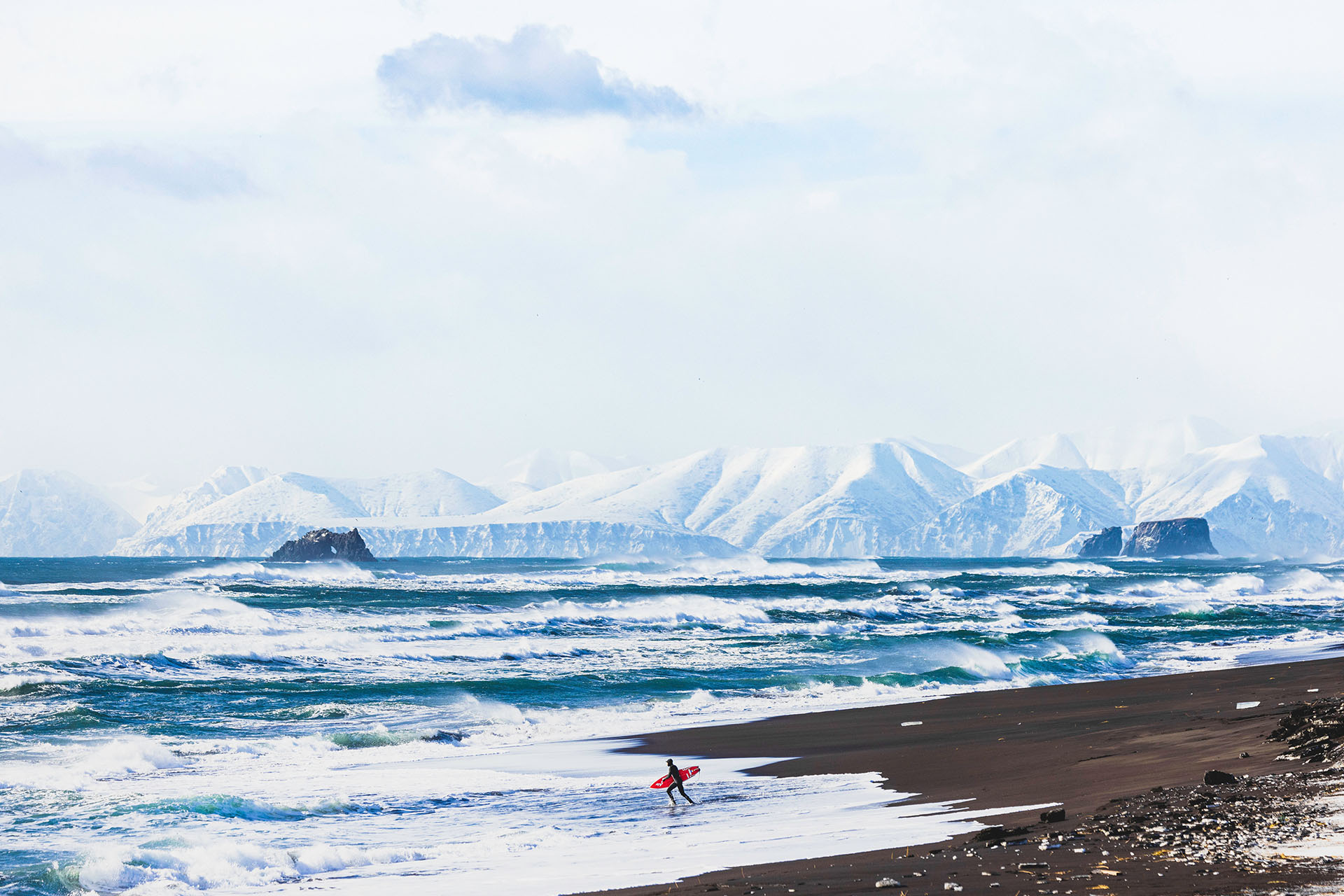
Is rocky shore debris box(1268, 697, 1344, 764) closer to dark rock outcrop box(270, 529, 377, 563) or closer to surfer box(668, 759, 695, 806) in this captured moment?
surfer box(668, 759, 695, 806)

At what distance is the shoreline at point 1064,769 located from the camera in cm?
810

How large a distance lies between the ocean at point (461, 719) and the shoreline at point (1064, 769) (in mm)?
961

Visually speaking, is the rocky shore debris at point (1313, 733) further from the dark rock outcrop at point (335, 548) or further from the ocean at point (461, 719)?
the dark rock outcrop at point (335, 548)

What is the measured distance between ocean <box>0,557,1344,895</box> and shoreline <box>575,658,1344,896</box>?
3.15 ft

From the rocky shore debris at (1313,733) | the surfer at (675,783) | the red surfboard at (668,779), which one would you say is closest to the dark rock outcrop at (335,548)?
the red surfboard at (668,779)

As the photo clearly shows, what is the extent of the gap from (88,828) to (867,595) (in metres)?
69.7

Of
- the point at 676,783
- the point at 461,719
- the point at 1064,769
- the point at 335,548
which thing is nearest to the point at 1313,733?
the point at 1064,769

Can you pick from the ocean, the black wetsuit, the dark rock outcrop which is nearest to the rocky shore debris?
the ocean

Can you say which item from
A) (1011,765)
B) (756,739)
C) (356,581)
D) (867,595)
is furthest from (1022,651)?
(356,581)

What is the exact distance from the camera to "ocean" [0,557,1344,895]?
38.0 ft

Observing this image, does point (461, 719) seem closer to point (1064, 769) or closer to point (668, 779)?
point (668, 779)

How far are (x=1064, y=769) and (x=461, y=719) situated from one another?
12.6 metres

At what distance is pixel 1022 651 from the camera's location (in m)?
39.0

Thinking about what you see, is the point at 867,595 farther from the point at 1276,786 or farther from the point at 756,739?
the point at 1276,786
